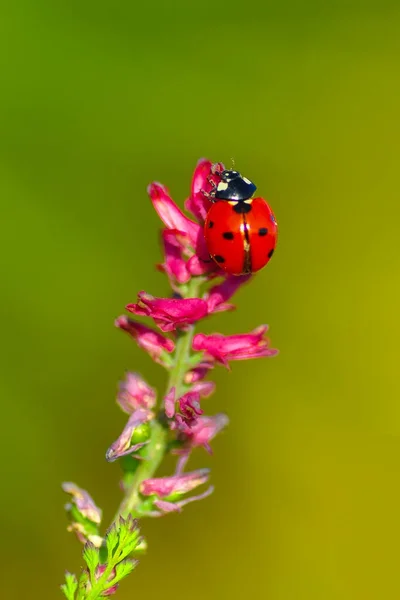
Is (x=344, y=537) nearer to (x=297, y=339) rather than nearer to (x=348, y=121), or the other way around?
(x=297, y=339)

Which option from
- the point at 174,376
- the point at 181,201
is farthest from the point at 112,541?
the point at 181,201

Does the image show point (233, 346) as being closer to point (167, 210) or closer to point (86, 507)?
point (167, 210)

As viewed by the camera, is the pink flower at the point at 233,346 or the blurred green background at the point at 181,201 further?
the blurred green background at the point at 181,201

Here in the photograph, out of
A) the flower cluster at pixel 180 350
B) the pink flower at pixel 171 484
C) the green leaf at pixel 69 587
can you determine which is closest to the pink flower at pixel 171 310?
the flower cluster at pixel 180 350

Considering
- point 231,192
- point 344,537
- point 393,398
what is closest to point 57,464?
point 344,537

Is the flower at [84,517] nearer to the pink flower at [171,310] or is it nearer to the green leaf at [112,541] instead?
the green leaf at [112,541]

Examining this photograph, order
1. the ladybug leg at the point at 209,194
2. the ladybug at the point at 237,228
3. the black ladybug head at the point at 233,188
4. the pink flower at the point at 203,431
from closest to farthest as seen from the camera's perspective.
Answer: the pink flower at the point at 203,431 → the ladybug at the point at 237,228 → the ladybug leg at the point at 209,194 → the black ladybug head at the point at 233,188

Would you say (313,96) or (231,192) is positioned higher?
(313,96)

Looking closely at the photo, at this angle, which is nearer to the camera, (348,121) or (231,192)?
(231,192)
